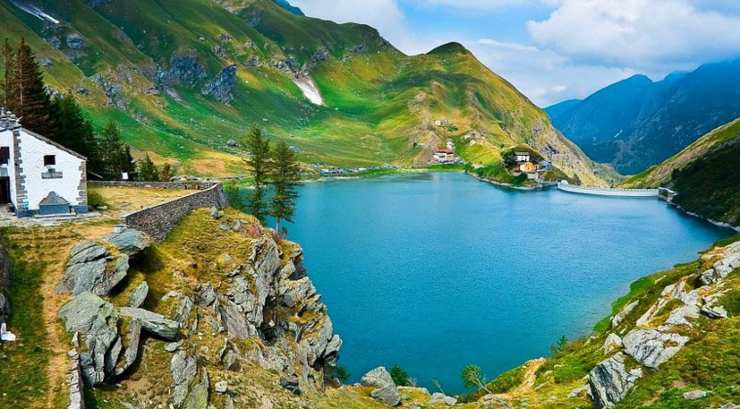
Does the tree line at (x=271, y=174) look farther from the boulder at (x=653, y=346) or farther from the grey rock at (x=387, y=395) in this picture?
the boulder at (x=653, y=346)

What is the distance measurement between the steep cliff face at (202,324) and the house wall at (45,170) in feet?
23.6

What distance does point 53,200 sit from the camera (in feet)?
125

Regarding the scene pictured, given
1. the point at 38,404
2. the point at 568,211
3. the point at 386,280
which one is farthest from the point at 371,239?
the point at 38,404

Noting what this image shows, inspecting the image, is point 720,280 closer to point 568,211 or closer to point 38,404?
point 38,404

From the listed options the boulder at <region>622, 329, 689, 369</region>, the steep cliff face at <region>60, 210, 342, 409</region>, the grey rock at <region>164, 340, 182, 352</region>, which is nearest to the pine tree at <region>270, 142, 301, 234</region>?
the steep cliff face at <region>60, 210, 342, 409</region>

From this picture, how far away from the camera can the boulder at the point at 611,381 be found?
91.1 ft

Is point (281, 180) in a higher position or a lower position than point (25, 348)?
higher

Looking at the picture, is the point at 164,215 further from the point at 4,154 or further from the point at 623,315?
the point at 623,315

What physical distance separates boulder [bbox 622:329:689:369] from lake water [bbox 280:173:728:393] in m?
29.7

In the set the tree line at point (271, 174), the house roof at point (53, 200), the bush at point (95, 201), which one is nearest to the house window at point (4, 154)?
the house roof at point (53, 200)

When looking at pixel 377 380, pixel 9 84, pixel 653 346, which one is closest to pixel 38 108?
pixel 9 84

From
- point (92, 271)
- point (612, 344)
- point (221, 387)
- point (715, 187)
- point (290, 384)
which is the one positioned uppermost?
point (715, 187)

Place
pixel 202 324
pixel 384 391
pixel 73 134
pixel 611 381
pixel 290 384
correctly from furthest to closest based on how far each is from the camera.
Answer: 1. pixel 73 134
2. pixel 384 391
3. pixel 290 384
4. pixel 202 324
5. pixel 611 381

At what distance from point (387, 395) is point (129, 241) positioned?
21.9 meters
